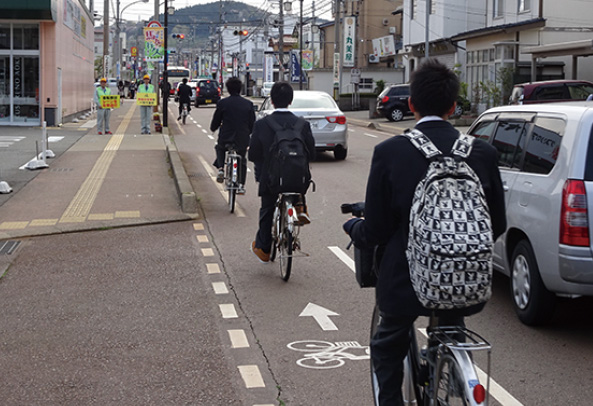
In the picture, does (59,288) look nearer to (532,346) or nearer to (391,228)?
(532,346)

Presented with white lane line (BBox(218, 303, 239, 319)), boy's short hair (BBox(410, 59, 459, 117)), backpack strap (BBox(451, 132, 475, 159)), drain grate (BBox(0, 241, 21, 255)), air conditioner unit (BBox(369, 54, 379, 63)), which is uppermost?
air conditioner unit (BBox(369, 54, 379, 63))

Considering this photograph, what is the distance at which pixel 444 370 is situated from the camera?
363cm

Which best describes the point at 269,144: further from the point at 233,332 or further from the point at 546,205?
the point at 546,205

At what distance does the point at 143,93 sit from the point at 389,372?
80.0ft

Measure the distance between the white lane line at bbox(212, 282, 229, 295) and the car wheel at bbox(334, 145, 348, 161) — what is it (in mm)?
12236

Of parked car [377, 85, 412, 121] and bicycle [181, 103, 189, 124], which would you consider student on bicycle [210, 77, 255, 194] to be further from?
parked car [377, 85, 412, 121]

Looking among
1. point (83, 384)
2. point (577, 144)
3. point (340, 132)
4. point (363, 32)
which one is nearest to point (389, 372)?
point (83, 384)

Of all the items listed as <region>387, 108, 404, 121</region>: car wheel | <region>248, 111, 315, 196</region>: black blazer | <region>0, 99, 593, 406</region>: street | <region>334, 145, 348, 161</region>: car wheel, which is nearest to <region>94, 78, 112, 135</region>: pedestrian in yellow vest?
<region>334, 145, 348, 161</region>: car wheel

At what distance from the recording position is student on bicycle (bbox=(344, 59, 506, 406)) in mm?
3584

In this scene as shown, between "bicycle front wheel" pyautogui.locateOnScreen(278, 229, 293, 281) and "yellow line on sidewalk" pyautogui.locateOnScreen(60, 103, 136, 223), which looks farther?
"yellow line on sidewalk" pyautogui.locateOnScreen(60, 103, 136, 223)

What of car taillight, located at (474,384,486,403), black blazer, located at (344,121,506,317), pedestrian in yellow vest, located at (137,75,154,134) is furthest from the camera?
pedestrian in yellow vest, located at (137,75,154,134)

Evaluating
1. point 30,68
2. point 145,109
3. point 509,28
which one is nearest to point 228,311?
point 145,109

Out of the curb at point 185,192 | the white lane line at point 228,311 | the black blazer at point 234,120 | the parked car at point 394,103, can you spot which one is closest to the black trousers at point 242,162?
the black blazer at point 234,120

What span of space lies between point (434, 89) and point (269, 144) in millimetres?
4350
